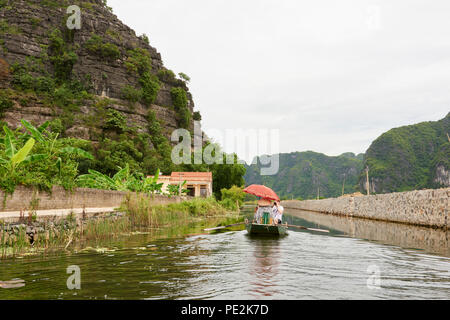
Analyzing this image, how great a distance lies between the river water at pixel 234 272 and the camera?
603cm

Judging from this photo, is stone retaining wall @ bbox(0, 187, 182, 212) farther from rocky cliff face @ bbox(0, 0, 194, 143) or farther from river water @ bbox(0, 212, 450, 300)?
rocky cliff face @ bbox(0, 0, 194, 143)

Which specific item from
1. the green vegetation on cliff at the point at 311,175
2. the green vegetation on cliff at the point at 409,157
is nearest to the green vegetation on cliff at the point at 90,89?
the green vegetation on cliff at the point at 409,157

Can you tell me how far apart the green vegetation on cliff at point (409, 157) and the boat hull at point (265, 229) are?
92.6 metres

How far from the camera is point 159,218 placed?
20.9 metres

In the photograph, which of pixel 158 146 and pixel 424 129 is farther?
pixel 424 129

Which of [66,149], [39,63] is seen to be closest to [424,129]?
[39,63]

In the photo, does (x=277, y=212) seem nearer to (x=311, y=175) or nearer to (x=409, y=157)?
(x=409, y=157)

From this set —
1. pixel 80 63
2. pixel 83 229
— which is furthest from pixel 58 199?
pixel 80 63

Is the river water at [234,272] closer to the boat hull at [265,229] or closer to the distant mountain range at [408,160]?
the boat hull at [265,229]

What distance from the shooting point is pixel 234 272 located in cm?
796

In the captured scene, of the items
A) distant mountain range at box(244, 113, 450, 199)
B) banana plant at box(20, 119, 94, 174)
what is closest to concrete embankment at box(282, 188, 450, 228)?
banana plant at box(20, 119, 94, 174)
